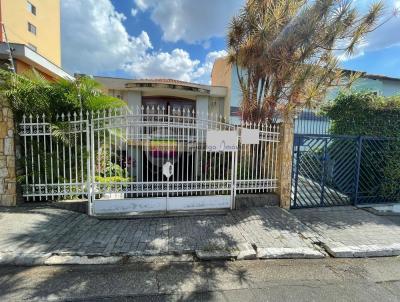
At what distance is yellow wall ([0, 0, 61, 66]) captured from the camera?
15.9m

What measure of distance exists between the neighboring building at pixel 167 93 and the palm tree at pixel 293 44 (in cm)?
567

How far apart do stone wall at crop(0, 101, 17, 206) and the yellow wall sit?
12561 millimetres

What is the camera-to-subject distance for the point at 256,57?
236 inches

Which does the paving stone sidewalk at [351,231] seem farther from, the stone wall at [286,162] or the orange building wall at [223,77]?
the orange building wall at [223,77]

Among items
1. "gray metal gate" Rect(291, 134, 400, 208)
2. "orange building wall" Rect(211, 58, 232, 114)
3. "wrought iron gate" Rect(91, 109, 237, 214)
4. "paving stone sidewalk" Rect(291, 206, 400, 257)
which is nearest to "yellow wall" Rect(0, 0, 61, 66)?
"orange building wall" Rect(211, 58, 232, 114)

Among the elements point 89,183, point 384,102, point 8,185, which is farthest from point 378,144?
point 8,185

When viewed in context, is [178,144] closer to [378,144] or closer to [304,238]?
[304,238]

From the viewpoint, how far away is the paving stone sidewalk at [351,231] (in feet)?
13.3

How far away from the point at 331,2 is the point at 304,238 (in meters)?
5.08

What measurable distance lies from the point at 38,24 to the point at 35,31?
35.8 inches

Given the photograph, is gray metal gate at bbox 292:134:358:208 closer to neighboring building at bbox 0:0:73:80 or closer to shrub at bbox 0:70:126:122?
shrub at bbox 0:70:126:122

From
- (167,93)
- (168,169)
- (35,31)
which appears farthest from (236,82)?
(35,31)

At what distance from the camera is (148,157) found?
542 centimetres

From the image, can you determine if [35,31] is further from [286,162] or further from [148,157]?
[286,162]
